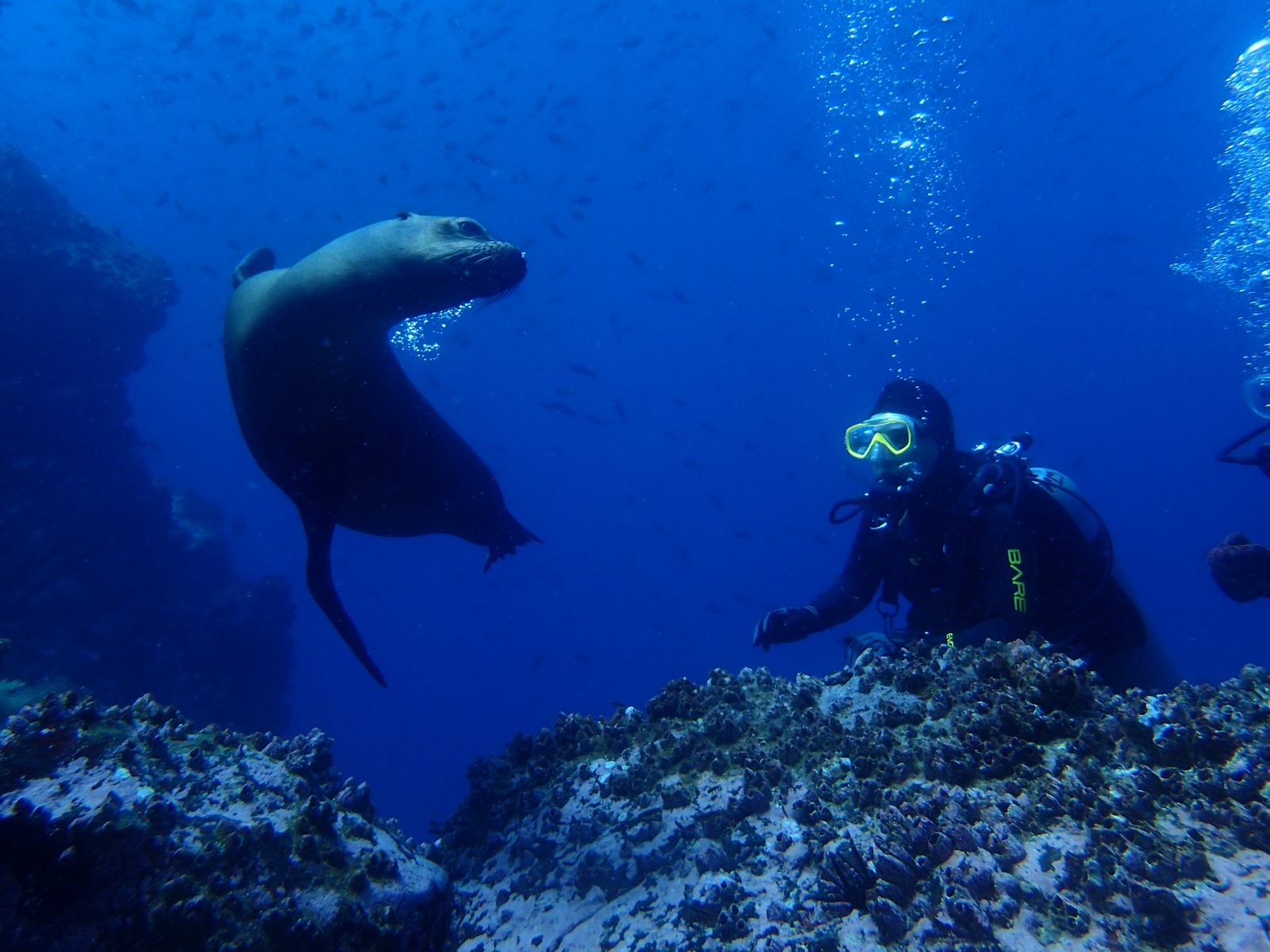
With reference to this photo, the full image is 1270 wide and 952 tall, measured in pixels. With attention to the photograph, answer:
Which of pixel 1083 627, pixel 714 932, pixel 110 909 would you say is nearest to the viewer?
pixel 110 909

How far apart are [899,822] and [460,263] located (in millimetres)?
3784

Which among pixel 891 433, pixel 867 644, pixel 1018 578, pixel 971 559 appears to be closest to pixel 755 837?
pixel 867 644

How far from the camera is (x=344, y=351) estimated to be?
442 centimetres

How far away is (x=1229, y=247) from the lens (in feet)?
204

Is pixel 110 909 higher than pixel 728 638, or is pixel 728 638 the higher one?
pixel 728 638

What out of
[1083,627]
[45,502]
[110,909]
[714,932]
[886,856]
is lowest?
[110,909]

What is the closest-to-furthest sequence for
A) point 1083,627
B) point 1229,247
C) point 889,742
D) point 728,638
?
point 889,742, point 1083,627, point 1229,247, point 728,638

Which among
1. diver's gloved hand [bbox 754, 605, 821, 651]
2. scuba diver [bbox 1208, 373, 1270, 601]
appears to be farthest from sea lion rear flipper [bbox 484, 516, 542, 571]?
scuba diver [bbox 1208, 373, 1270, 601]

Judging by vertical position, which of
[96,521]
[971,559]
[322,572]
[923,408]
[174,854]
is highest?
[96,521]

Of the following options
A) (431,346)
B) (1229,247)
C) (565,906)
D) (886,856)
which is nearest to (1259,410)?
(886,856)

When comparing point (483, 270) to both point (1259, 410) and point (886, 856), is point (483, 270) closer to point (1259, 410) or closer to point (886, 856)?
point (886, 856)

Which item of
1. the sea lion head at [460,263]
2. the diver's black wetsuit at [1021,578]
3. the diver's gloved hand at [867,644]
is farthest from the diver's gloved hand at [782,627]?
the sea lion head at [460,263]

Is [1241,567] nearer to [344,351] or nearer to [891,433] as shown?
[891,433]

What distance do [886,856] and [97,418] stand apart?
21.7 metres
